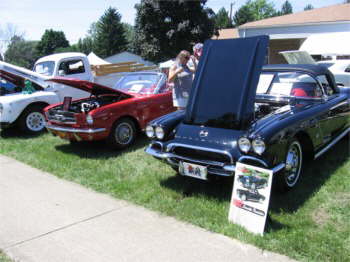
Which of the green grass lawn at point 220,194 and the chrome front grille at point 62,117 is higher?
the chrome front grille at point 62,117

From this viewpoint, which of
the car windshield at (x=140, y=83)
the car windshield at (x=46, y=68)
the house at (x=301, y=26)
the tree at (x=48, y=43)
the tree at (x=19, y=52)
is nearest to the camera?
the car windshield at (x=140, y=83)

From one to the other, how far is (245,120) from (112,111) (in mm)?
2874

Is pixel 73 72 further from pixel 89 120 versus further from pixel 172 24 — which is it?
pixel 172 24

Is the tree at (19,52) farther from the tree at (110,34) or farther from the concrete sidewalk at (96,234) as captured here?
the concrete sidewalk at (96,234)

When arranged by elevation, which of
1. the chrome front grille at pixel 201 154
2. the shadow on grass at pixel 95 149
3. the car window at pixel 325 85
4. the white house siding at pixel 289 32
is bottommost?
the shadow on grass at pixel 95 149

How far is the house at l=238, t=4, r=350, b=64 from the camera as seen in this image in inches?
705

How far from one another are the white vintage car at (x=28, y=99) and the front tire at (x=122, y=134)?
301 cm

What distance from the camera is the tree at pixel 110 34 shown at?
50969mm

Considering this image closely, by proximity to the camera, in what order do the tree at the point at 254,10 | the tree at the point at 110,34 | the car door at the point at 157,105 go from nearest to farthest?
1. the car door at the point at 157,105
2. the tree at the point at 110,34
3. the tree at the point at 254,10

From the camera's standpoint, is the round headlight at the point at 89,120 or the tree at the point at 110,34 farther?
the tree at the point at 110,34

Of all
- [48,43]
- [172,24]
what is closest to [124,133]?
[172,24]

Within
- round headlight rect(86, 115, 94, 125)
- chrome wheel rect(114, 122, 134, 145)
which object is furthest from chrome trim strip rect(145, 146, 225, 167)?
chrome wheel rect(114, 122, 134, 145)

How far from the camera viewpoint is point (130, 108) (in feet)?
20.3

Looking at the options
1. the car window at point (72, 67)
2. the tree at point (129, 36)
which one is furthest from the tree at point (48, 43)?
the car window at point (72, 67)
